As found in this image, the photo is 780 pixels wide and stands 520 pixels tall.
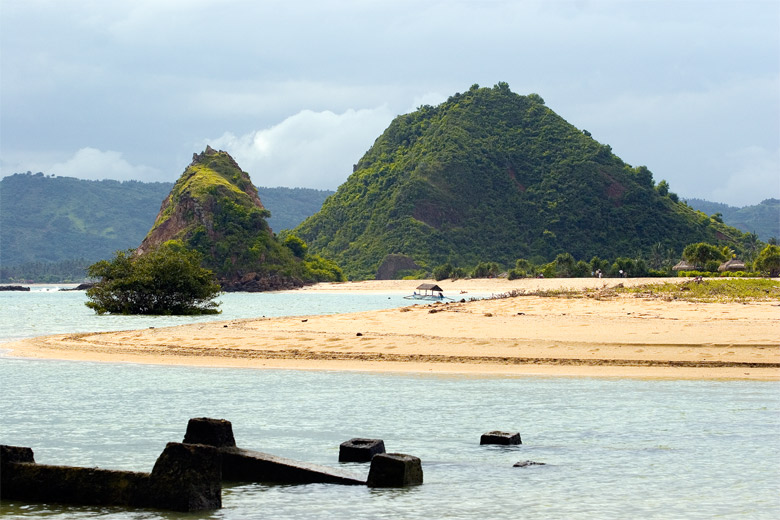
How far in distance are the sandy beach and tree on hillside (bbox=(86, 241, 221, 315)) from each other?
1418cm

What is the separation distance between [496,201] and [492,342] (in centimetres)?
15676

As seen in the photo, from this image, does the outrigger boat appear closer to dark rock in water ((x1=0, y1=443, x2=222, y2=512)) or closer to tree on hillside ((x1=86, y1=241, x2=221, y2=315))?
tree on hillside ((x1=86, y1=241, x2=221, y2=315))

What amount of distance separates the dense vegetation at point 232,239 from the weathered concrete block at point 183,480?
129 meters

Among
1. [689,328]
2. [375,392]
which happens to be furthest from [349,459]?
[689,328]

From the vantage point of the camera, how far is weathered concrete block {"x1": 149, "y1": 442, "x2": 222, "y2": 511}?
7934mm

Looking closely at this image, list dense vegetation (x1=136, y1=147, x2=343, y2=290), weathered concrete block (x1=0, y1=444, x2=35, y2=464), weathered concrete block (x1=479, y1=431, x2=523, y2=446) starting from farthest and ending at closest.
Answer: dense vegetation (x1=136, y1=147, x2=343, y2=290), weathered concrete block (x1=479, y1=431, x2=523, y2=446), weathered concrete block (x1=0, y1=444, x2=35, y2=464)

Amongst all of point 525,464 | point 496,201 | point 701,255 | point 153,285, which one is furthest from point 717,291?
point 496,201

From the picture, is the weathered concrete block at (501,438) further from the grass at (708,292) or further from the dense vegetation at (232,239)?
the dense vegetation at (232,239)

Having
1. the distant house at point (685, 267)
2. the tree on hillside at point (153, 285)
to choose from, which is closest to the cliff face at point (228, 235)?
the distant house at point (685, 267)

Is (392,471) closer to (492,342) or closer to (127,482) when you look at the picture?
(127,482)

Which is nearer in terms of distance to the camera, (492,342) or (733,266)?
(492,342)

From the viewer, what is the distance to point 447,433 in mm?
12883

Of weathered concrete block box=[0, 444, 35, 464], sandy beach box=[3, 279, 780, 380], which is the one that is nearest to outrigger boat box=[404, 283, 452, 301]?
sandy beach box=[3, 279, 780, 380]

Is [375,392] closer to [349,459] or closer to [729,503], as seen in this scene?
[349,459]
